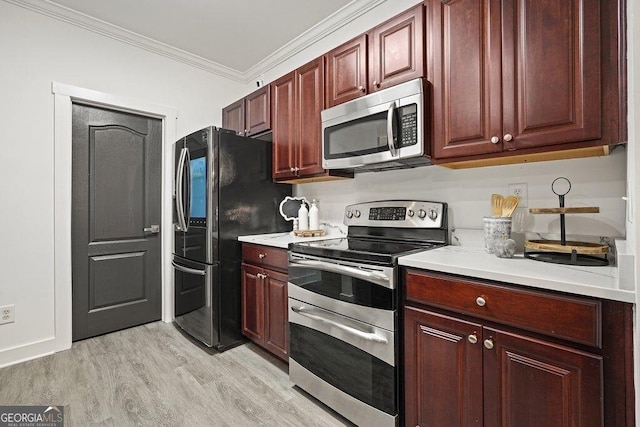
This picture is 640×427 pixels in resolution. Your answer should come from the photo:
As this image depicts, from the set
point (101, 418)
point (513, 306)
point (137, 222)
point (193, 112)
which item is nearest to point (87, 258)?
point (137, 222)

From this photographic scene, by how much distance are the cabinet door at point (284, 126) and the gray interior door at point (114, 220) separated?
4.09 feet

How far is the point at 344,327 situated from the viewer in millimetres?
1568

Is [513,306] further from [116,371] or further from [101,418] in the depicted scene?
[116,371]

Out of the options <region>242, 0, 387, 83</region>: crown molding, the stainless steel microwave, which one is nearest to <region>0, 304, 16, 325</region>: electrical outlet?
the stainless steel microwave

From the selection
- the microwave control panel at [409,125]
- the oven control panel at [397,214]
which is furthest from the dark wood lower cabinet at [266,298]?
the microwave control panel at [409,125]

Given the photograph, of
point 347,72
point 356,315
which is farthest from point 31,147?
point 356,315

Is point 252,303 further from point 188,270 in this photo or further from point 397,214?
point 397,214

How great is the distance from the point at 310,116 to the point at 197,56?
1716mm

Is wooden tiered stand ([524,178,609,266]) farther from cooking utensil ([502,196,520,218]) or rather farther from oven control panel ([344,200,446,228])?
oven control panel ([344,200,446,228])

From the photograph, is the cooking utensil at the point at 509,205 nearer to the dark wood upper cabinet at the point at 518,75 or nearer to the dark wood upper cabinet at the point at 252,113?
the dark wood upper cabinet at the point at 518,75

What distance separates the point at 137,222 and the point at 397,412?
105 inches

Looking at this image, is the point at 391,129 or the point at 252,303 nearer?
the point at 391,129

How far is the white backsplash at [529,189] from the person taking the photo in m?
1.36

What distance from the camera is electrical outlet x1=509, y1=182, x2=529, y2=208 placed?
1.59m
